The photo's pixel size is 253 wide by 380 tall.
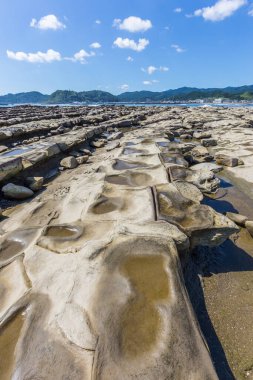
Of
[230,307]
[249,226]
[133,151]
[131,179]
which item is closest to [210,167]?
[133,151]

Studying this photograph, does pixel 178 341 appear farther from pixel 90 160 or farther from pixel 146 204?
pixel 90 160

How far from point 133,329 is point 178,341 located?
0.37 metres

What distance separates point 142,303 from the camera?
2.19m

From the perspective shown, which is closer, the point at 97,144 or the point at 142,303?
the point at 142,303

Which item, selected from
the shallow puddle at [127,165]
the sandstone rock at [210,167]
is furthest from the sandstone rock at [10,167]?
the sandstone rock at [210,167]

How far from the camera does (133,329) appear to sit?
1.98 meters

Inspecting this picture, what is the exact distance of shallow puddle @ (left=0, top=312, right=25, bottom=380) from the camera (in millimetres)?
1847

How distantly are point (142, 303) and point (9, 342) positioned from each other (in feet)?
3.96

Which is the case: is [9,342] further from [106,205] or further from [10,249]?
[106,205]

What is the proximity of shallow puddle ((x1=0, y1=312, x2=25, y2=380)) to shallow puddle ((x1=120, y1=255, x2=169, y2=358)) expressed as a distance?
914mm

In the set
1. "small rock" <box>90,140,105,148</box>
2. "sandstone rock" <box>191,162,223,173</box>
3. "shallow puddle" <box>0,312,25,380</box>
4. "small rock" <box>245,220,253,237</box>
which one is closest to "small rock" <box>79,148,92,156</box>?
"small rock" <box>90,140,105,148</box>

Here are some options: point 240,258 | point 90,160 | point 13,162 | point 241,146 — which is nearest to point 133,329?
point 240,258

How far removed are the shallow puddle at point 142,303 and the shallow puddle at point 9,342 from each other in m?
0.91

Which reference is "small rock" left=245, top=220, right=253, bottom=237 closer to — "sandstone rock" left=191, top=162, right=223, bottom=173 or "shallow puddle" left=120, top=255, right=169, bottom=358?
"shallow puddle" left=120, top=255, right=169, bottom=358
